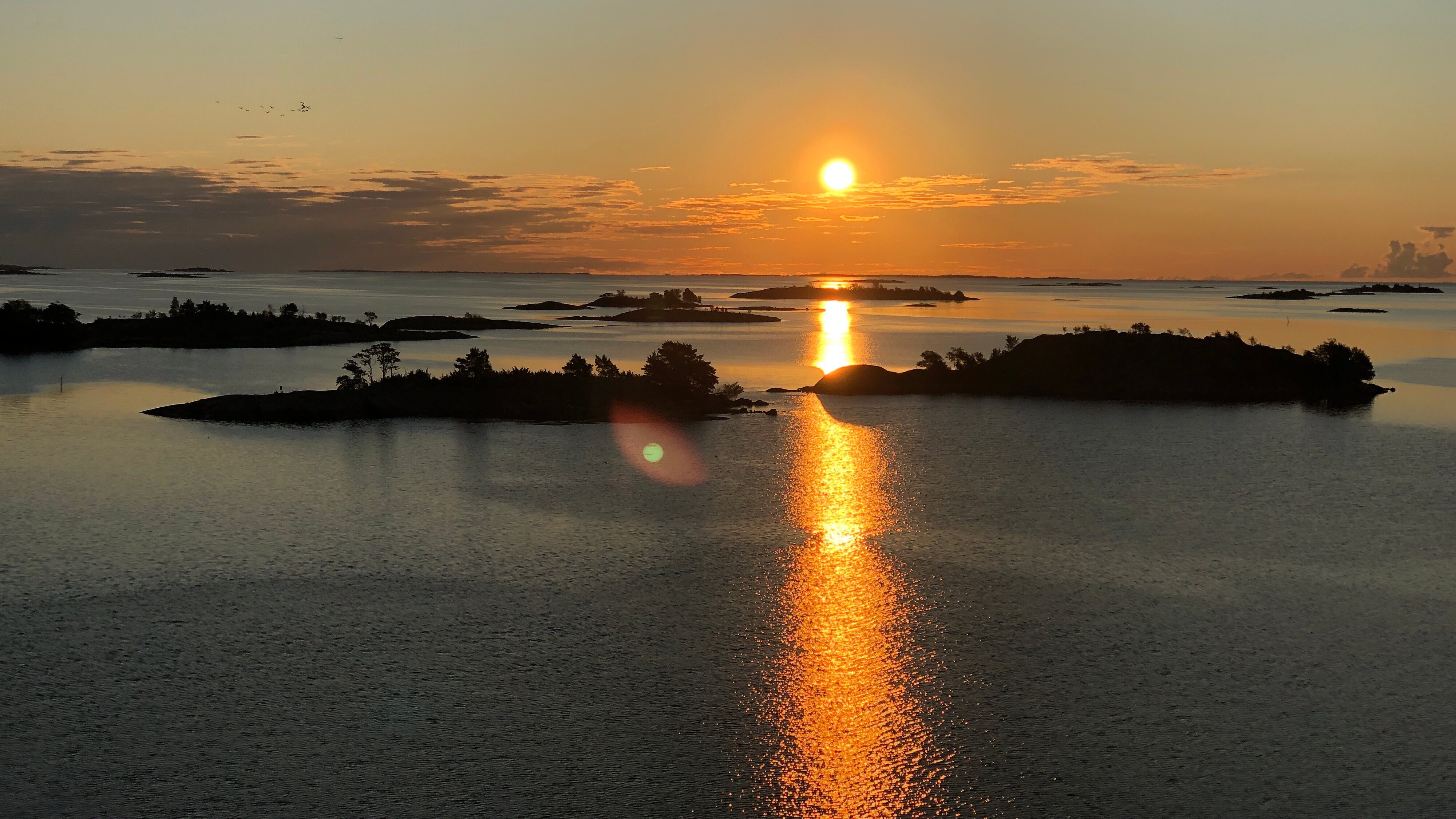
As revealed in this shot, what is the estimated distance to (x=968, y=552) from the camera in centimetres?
3906

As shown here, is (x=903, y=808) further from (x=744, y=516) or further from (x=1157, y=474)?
(x=1157, y=474)

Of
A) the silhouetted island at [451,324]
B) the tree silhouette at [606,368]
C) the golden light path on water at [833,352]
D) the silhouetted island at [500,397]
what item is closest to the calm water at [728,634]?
the silhouetted island at [500,397]

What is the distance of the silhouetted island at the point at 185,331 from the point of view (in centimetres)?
13950

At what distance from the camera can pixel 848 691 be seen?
993 inches

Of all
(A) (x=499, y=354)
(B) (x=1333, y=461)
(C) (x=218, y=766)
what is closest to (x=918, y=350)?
(A) (x=499, y=354)

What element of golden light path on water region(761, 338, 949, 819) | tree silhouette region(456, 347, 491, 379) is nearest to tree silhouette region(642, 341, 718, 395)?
tree silhouette region(456, 347, 491, 379)

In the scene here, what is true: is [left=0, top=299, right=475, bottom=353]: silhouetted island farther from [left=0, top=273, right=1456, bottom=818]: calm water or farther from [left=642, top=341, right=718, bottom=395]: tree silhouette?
[left=0, top=273, right=1456, bottom=818]: calm water

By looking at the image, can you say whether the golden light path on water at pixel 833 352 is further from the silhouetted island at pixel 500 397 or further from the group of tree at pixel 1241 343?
the silhouetted island at pixel 500 397

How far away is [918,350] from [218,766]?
137775 millimetres

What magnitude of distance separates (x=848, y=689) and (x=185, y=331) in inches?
5934

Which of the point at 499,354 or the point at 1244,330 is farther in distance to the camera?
the point at 1244,330

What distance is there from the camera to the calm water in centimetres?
2075

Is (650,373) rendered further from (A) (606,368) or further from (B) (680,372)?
(A) (606,368)

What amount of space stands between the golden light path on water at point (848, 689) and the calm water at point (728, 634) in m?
0.11
